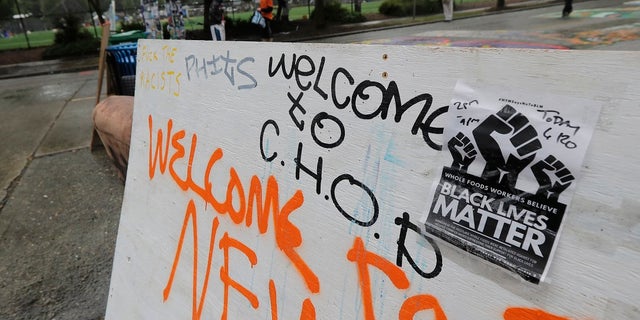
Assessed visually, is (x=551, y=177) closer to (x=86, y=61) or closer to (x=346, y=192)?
(x=346, y=192)

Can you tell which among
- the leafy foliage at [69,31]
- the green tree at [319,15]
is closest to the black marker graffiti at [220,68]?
the green tree at [319,15]

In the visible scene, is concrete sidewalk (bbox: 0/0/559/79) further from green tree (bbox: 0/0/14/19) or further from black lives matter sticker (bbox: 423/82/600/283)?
black lives matter sticker (bbox: 423/82/600/283)

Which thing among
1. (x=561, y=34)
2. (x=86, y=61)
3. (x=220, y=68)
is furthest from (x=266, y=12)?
(x=220, y=68)

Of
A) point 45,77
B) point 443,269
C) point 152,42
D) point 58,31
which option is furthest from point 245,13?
point 443,269

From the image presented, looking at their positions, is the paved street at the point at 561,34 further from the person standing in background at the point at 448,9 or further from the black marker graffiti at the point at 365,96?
the black marker graffiti at the point at 365,96

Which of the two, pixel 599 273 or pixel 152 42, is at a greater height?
pixel 152 42


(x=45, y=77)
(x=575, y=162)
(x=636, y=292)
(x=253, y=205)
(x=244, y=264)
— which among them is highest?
(x=575, y=162)

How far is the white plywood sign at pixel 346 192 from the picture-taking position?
32.5 inches

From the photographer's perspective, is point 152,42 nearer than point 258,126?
No

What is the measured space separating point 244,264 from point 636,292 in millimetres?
1116

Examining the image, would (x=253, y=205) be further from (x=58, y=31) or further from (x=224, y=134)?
(x=58, y=31)

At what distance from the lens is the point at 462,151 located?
99 centimetres

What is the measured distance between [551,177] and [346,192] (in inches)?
21.1

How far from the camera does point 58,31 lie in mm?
17969
